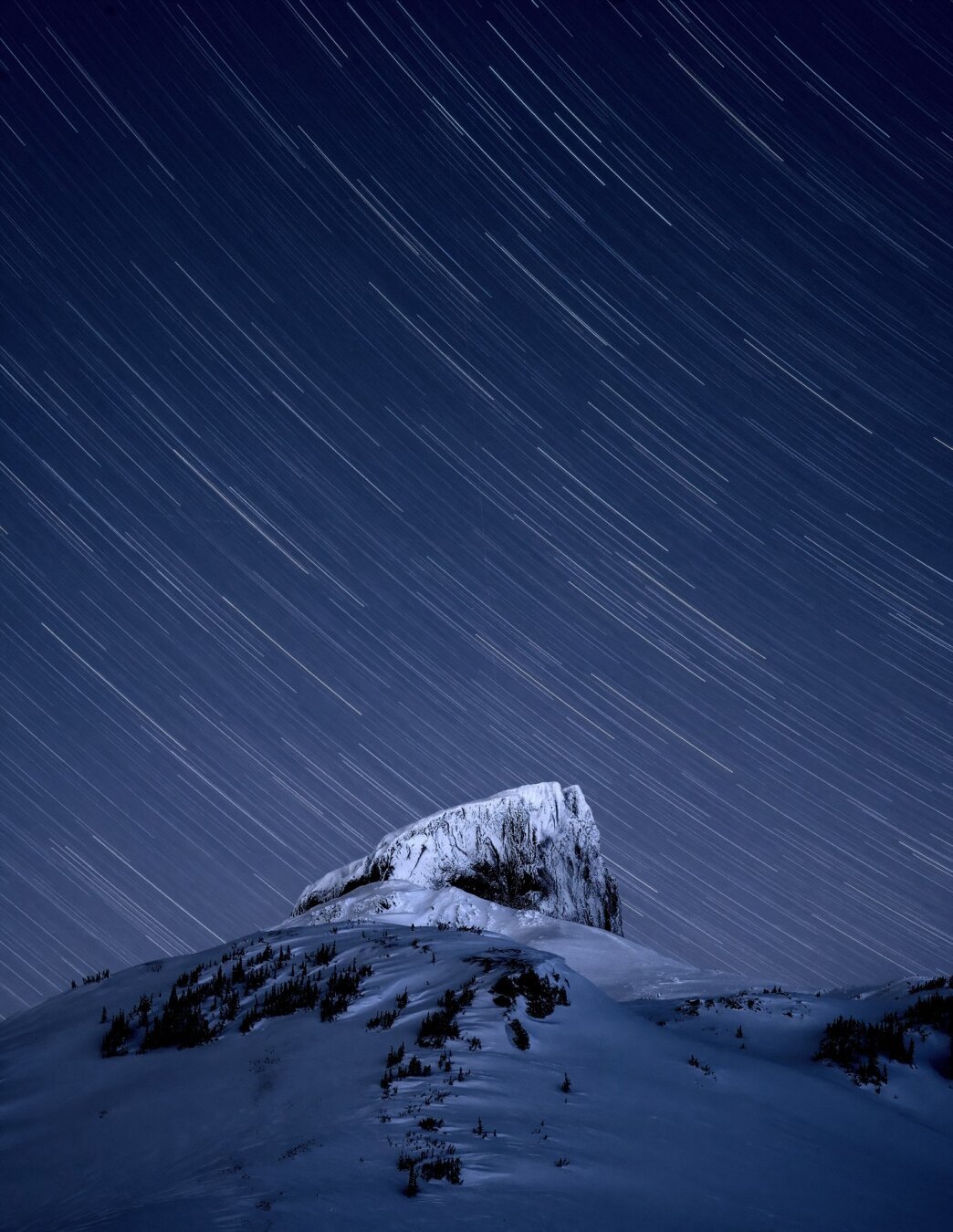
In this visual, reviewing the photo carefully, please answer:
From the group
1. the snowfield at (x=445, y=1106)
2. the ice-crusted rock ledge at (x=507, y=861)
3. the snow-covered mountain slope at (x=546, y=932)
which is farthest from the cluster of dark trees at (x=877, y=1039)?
the ice-crusted rock ledge at (x=507, y=861)

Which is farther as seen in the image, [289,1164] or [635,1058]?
[635,1058]

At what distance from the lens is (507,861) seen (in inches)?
1470

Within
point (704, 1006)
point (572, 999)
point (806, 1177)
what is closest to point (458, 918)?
point (704, 1006)

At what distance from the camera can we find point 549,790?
41.6 metres

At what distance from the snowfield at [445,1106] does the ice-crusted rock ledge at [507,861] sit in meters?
23.2

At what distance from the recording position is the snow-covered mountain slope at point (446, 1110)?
5.52 metres

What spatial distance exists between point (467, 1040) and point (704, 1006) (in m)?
6.21

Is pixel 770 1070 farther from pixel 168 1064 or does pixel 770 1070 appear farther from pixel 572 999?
pixel 168 1064

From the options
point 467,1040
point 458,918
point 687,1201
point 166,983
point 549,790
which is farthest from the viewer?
point 549,790

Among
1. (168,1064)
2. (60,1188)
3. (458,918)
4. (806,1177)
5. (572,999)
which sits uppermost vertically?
(458,918)

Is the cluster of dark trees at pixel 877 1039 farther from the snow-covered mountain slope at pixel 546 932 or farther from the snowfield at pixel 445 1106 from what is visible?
the snow-covered mountain slope at pixel 546 932

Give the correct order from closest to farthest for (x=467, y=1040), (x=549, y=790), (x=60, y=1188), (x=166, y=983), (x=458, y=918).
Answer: (x=60, y=1188) < (x=467, y=1040) < (x=166, y=983) < (x=458, y=918) < (x=549, y=790)

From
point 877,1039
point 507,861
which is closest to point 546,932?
point 507,861

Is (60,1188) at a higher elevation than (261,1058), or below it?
below
